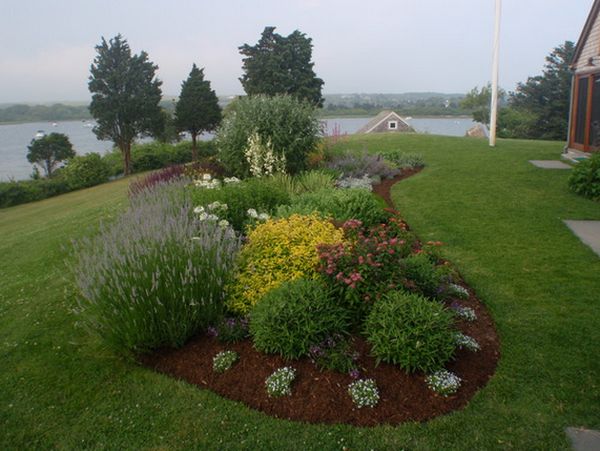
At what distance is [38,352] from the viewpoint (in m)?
4.11

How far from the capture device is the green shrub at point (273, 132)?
10344 millimetres

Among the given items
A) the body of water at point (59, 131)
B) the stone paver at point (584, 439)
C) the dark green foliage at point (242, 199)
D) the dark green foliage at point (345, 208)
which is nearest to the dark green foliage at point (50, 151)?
the body of water at point (59, 131)

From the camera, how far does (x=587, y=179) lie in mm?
8336

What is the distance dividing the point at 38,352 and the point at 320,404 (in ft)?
8.82

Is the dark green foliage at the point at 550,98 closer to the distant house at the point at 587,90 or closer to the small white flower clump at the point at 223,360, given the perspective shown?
the distant house at the point at 587,90

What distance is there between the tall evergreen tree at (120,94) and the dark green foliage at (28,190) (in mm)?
3539

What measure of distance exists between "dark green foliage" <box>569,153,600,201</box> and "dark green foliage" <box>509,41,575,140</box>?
3116 cm

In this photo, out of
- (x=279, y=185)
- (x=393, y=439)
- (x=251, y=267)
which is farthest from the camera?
(x=279, y=185)

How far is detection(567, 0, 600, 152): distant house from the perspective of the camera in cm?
1192

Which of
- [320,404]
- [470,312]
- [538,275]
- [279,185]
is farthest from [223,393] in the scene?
[279,185]

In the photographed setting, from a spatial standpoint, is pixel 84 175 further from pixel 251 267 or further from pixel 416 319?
pixel 416 319

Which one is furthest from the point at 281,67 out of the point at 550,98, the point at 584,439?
the point at 550,98

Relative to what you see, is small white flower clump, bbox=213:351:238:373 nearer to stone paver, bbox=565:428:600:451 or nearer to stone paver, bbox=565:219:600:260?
stone paver, bbox=565:428:600:451

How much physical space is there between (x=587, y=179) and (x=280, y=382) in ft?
25.1
